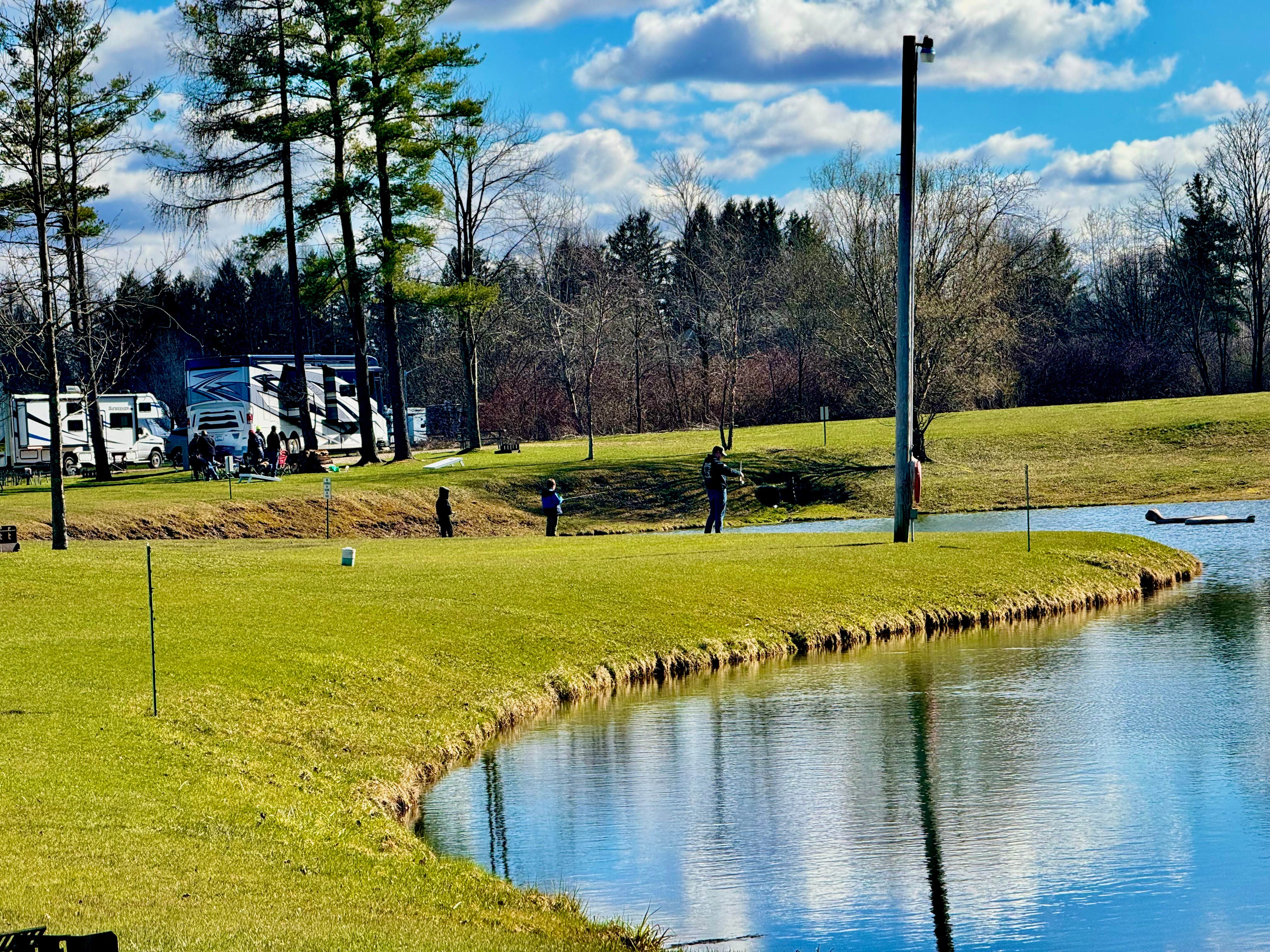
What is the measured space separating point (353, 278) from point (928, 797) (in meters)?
39.0

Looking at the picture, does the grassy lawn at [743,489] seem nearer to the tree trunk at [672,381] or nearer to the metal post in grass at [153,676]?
the tree trunk at [672,381]

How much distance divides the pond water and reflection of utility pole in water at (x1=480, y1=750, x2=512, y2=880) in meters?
0.04

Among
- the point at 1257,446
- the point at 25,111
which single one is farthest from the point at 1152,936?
the point at 1257,446

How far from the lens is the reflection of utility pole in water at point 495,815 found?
12.2 m

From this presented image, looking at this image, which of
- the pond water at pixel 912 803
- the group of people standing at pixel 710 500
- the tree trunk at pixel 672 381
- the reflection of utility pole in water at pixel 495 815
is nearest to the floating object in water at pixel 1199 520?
the group of people standing at pixel 710 500

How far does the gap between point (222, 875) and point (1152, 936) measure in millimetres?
6673

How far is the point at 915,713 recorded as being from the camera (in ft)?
58.0

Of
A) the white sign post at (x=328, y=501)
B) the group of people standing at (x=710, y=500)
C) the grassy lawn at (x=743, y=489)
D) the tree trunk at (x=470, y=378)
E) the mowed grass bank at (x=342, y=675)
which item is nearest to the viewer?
the mowed grass bank at (x=342, y=675)

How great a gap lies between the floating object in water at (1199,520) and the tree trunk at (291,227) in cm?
2883

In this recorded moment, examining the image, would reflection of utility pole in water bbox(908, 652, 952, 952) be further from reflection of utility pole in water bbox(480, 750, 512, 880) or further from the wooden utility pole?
the wooden utility pole

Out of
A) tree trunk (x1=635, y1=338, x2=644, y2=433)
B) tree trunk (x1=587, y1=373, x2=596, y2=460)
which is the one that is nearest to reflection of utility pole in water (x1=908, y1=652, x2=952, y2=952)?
tree trunk (x1=587, y1=373, x2=596, y2=460)

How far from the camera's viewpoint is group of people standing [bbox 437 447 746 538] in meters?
32.7

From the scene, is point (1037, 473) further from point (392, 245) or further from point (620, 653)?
point (620, 653)

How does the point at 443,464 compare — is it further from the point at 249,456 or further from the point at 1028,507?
the point at 1028,507
